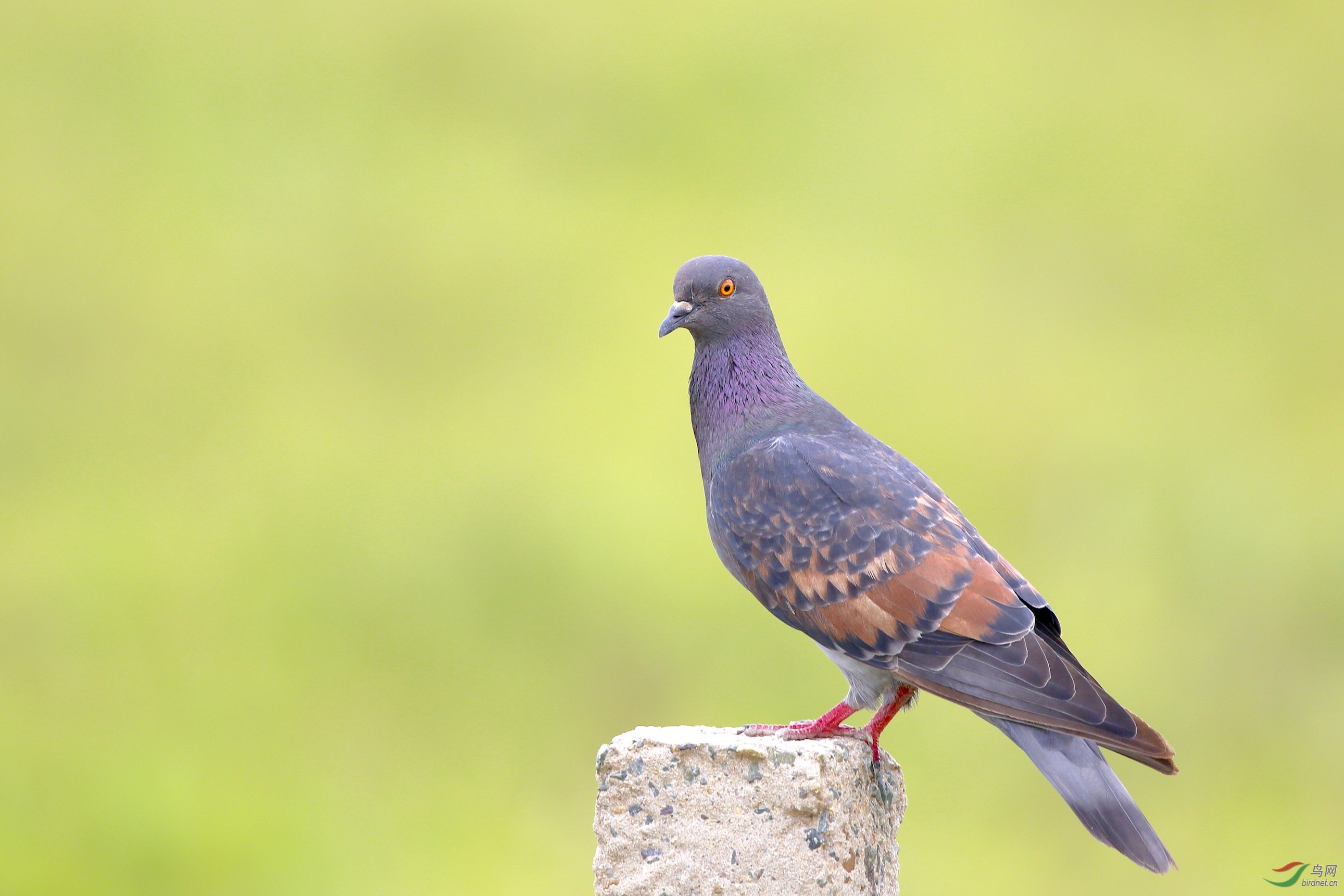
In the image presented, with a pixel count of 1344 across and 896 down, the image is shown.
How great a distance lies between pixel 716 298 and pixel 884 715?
1.62m

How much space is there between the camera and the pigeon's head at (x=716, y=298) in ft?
15.0

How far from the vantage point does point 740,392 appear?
4.61 m

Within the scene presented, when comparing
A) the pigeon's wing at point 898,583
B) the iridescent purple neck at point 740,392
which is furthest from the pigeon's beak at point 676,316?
the pigeon's wing at point 898,583

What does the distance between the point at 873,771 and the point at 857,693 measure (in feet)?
0.86

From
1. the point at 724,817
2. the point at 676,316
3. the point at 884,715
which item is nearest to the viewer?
the point at 724,817

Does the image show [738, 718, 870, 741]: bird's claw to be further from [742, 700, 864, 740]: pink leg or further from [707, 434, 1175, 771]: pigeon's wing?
[707, 434, 1175, 771]: pigeon's wing

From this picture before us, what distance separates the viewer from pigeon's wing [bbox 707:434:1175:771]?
378cm

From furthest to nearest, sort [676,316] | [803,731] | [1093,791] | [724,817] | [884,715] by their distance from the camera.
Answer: [676,316] → [884,715] → [803,731] → [724,817] → [1093,791]

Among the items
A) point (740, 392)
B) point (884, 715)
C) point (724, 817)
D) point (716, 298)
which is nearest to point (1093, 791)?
point (884, 715)

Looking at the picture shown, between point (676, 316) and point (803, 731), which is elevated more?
point (676, 316)

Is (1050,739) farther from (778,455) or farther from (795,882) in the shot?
(778,455)

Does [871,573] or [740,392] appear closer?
[871,573]

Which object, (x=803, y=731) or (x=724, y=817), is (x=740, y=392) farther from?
(x=724, y=817)

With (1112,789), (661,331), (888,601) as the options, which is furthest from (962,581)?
(661,331)
